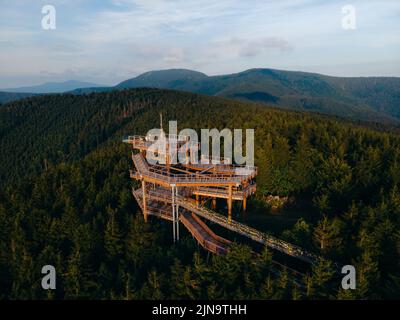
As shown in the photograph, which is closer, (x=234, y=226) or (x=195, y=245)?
(x=234, y=226)

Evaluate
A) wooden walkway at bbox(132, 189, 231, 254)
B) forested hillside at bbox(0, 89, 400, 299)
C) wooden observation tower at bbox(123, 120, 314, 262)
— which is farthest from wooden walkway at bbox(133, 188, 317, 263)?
forested hillside at bbox(0, 89, 400, 299)

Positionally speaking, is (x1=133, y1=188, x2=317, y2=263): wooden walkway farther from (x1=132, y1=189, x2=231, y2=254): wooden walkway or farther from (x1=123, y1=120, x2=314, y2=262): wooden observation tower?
(x1=132, y1=189, x2=231, y2=254): wooden walkway

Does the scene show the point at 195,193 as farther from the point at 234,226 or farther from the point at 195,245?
the point at 234,226

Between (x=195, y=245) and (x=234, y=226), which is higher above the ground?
(x=234, y=226)

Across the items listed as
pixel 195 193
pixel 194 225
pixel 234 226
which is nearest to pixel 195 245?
pixel 194 225

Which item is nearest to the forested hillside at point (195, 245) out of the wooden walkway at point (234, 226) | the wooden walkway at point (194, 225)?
the wooden walkway at point (194, 225)

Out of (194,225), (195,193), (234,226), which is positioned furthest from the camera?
(195,193)

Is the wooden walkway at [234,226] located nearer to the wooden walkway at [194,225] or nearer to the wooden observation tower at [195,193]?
the wooden observation tower at [195,193]
